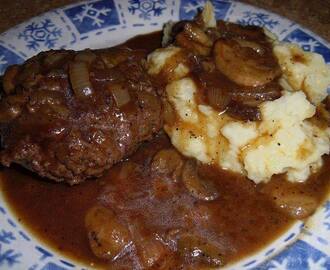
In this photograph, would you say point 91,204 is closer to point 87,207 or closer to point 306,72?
point 87,207

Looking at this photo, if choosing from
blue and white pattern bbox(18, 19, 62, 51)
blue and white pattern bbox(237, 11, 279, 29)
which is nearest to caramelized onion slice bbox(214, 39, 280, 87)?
blue and white pattern bbox(237, 11, 279, 29)

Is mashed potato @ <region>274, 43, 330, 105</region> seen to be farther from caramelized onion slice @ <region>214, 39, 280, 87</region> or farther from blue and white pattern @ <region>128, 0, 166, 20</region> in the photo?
blue and white pattern @ <region>128, 0, 166, 20</region>

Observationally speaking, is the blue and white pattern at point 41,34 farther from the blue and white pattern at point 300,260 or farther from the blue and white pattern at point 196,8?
the blue and white pattern at point 300,260

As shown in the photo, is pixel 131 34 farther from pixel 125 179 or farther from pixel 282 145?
pixel 282 145

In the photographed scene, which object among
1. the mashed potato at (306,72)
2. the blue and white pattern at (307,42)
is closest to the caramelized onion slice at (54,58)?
the mashed potato at (306,72)

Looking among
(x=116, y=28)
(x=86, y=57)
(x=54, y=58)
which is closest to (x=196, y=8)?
(x=116, y=28)

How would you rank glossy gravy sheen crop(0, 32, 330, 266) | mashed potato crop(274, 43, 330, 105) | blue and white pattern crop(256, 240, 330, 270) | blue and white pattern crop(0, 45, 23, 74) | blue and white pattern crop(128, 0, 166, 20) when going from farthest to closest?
blue and white pattern crop(128, 0, 166, 20) < blue and white pattern crop(0, 45, 23, 74) < mashed potato crop(274, 43, 330, 105) < glossy gravy sheen crop(0, 32, 330, 266) < blue and white pattern crop(256, 240, 330, 270)

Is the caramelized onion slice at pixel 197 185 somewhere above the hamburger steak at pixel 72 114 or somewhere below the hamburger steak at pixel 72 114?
below
